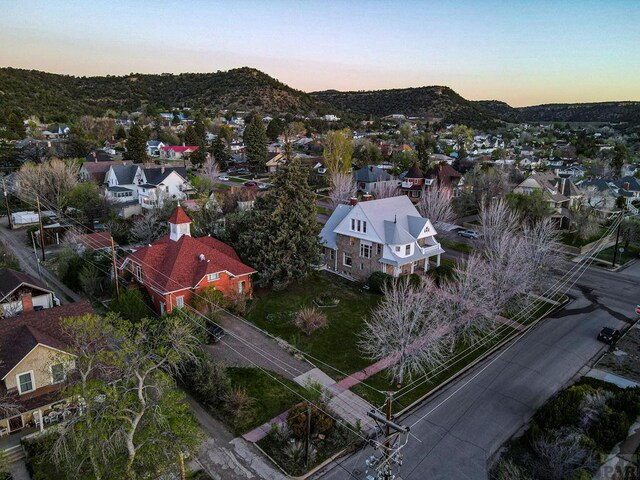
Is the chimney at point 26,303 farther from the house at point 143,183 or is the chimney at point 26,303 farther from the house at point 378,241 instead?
the house at point 143,183

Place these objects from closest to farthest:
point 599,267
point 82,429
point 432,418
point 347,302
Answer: point 82,429 < point 432,418 < point 347,302 < point 599,267

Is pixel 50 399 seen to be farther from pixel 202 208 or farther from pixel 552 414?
pixel 202 208

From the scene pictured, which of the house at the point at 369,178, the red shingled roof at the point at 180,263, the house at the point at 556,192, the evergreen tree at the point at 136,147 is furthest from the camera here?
the evergreen tree at the point at 136,147

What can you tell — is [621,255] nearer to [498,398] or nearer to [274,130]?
[498,398]

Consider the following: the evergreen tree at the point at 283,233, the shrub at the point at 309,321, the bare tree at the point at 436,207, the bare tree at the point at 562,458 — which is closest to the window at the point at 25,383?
the shrub at the point at 309,321

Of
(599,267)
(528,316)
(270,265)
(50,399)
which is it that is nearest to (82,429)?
(50,399)
